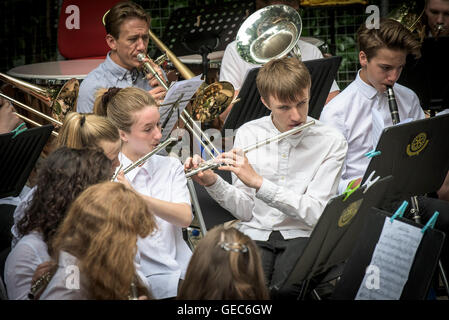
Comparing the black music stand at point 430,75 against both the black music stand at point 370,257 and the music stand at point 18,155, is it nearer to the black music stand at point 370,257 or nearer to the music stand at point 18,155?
the black music stand at point 370,257

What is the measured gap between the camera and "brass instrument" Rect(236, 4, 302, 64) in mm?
3379

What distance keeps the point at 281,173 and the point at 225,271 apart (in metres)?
1.15

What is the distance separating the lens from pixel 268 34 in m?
3.42

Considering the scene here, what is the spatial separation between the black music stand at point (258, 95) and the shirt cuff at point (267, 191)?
0.60 metres

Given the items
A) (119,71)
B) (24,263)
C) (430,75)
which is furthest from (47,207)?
(430,75)

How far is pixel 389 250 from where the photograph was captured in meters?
1.96

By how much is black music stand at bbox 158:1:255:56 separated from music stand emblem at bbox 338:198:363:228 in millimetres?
2259

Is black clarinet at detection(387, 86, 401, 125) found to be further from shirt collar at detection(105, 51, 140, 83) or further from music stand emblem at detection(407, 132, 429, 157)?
shirt collar at detection(105, 51, 140, 83)

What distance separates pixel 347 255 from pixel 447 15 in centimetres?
256

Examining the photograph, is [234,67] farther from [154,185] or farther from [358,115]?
[154,185]

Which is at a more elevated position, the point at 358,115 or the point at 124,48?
the point at 124,48

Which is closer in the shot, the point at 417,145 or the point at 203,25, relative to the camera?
the point at 417,145
